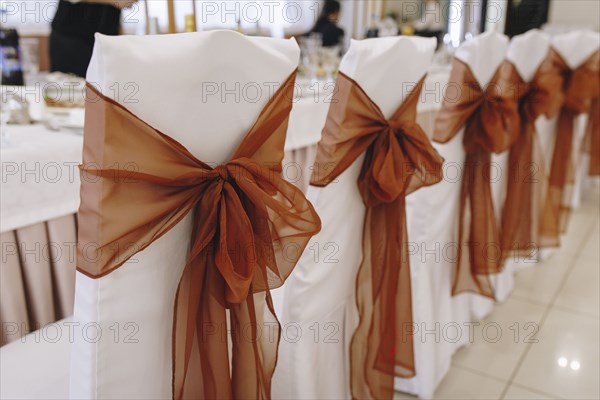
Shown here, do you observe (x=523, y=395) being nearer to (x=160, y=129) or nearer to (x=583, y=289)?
(x=583, y=289)

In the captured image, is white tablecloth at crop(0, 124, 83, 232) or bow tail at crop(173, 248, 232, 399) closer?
bow tail at crop(173, 248, 232, 399)

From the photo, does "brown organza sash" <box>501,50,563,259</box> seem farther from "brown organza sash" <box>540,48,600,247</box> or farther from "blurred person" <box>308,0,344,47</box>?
"blurred person" <box>308,0,344,47</box>

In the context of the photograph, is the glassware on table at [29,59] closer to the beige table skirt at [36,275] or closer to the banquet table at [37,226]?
the banquet table at [37,226]

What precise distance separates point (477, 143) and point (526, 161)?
49 cm

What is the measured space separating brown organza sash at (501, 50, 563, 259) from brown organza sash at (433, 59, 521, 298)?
13cm

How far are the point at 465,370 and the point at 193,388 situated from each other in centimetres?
105

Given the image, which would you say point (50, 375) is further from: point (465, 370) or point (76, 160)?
point (465, 370)

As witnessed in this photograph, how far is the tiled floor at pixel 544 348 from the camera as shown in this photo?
155 centimetres

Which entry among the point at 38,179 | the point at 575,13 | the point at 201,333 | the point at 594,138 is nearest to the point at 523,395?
the point at 201,333

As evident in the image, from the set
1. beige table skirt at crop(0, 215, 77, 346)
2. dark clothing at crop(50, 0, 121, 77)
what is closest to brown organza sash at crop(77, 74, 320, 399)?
beige table skirt at crop(0, 215, 77, 346)

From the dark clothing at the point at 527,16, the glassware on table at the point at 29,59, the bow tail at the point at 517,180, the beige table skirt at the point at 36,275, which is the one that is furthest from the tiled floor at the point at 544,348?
the dark clothing at the point at 527,16

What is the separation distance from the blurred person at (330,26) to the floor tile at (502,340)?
3051mm

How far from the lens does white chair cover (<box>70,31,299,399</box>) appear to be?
2.12 ft

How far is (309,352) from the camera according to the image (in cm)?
110
